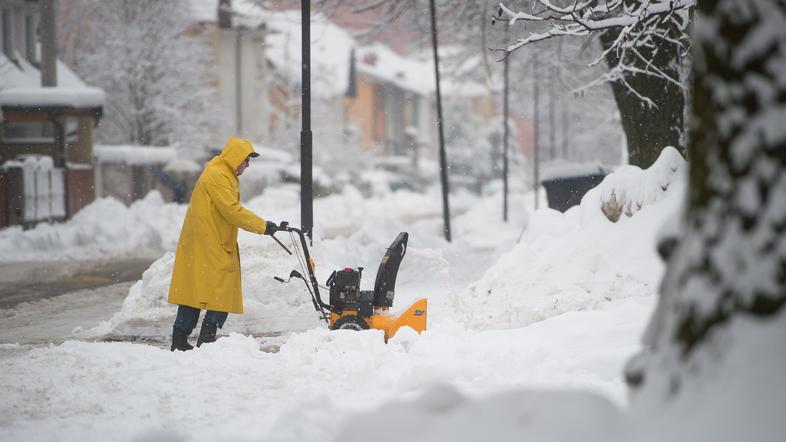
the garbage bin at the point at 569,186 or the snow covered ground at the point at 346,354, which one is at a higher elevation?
the garbage bin at the point at 569,186

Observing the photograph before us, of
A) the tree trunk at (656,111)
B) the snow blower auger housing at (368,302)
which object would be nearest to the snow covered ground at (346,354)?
the snow blower auger housing at (368,302)

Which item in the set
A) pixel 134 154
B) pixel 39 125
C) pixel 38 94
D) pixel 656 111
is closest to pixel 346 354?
pixel 656 111

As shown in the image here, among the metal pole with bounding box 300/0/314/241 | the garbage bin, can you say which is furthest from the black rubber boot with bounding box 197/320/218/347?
the garbage bin

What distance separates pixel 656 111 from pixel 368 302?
5.50m

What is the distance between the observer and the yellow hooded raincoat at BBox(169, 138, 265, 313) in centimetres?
723

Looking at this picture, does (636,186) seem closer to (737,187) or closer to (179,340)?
(179,340)

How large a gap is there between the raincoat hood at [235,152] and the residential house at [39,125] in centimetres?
1623

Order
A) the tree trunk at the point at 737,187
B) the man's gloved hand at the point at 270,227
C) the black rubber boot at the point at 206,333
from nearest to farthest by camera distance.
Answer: the tree trunk at the point at 737,187
the man's gloved hand at the point at 270,227
the black rubber boot at the point at 206,333

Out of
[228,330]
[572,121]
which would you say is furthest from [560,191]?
[572,121]

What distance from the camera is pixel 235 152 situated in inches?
292

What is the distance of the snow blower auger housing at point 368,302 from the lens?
7211mm

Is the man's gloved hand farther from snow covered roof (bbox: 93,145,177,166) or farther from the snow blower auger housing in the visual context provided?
snow covered roof (bbox: 93,145,177,166)

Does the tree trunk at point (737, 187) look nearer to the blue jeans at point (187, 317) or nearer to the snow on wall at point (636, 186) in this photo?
the blue jeans at point (187, 317)

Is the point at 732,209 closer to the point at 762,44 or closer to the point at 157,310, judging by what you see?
the point at 762,44
